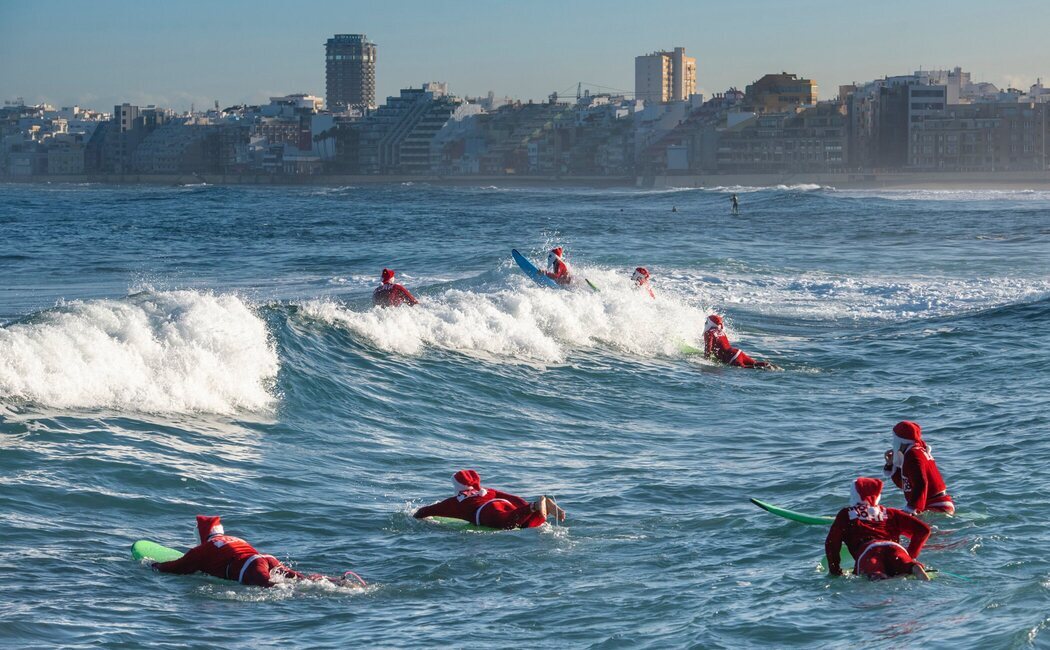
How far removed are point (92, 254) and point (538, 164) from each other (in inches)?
5444

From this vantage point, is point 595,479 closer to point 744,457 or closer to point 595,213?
point 744,457

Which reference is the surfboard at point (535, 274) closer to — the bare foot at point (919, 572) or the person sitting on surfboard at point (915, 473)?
the person sitting on surfboard at point (915, 473)

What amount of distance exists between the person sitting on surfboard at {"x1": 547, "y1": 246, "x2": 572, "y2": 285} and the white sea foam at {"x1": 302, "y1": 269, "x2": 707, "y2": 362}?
980mm

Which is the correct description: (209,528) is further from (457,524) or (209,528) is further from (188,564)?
(457,524)

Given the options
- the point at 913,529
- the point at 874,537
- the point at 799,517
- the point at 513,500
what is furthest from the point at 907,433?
the point at 513,500

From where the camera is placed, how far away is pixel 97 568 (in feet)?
30.6

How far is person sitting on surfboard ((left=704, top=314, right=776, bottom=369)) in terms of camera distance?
65.6 ft

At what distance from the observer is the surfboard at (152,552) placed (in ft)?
31.0

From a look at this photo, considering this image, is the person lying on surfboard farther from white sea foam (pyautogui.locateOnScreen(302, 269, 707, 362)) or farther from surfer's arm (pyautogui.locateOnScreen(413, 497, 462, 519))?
white sea foam (pyautogui.locateOnScreen(302, 269, 707, 362))

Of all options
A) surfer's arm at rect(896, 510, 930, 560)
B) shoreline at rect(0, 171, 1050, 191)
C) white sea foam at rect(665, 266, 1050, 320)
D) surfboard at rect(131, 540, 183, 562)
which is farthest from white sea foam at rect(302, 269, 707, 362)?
shoreline at rect(0, 171, 1050, 191)

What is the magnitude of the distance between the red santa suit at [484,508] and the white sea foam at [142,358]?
514 centimetres

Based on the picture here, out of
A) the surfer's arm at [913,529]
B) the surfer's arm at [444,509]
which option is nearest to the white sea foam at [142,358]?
the surfer's arm at [444,509]

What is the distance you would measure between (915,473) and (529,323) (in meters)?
12.6

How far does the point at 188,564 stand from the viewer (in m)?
9.12
